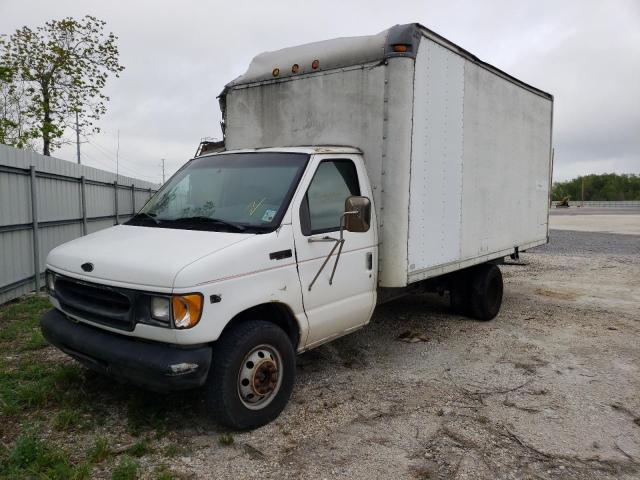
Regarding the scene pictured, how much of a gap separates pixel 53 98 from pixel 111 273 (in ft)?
54.2

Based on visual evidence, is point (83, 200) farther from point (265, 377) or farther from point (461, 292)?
point (265, 377)

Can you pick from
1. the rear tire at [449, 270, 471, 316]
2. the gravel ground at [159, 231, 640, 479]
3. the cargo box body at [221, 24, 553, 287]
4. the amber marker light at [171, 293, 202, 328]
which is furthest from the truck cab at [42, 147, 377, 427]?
the rear tire at [449, 270, 471, 316]

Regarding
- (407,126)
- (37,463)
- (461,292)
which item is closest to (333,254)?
(407,126)

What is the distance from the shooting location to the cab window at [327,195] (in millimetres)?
4066

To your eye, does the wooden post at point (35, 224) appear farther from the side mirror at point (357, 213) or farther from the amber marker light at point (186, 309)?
the side mirror at point (357, 213)

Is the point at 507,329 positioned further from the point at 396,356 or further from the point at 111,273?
the point at 111,273

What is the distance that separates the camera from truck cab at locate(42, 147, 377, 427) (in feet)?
10.6

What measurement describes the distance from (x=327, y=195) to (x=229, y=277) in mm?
1306

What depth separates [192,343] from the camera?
3232mm

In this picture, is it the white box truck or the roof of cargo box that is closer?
the white box truck

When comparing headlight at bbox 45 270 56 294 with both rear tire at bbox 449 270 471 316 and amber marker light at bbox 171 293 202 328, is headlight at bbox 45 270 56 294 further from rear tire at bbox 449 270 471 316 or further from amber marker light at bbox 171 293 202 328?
rear tire at bbox 449 270 471 316

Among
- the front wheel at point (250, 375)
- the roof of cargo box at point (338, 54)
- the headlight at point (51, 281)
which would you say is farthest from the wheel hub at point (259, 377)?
the roof of cargo box at point (338, 54)

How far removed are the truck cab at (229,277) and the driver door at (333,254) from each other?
10 mm

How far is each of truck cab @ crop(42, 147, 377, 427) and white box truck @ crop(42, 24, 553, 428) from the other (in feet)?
0.04
